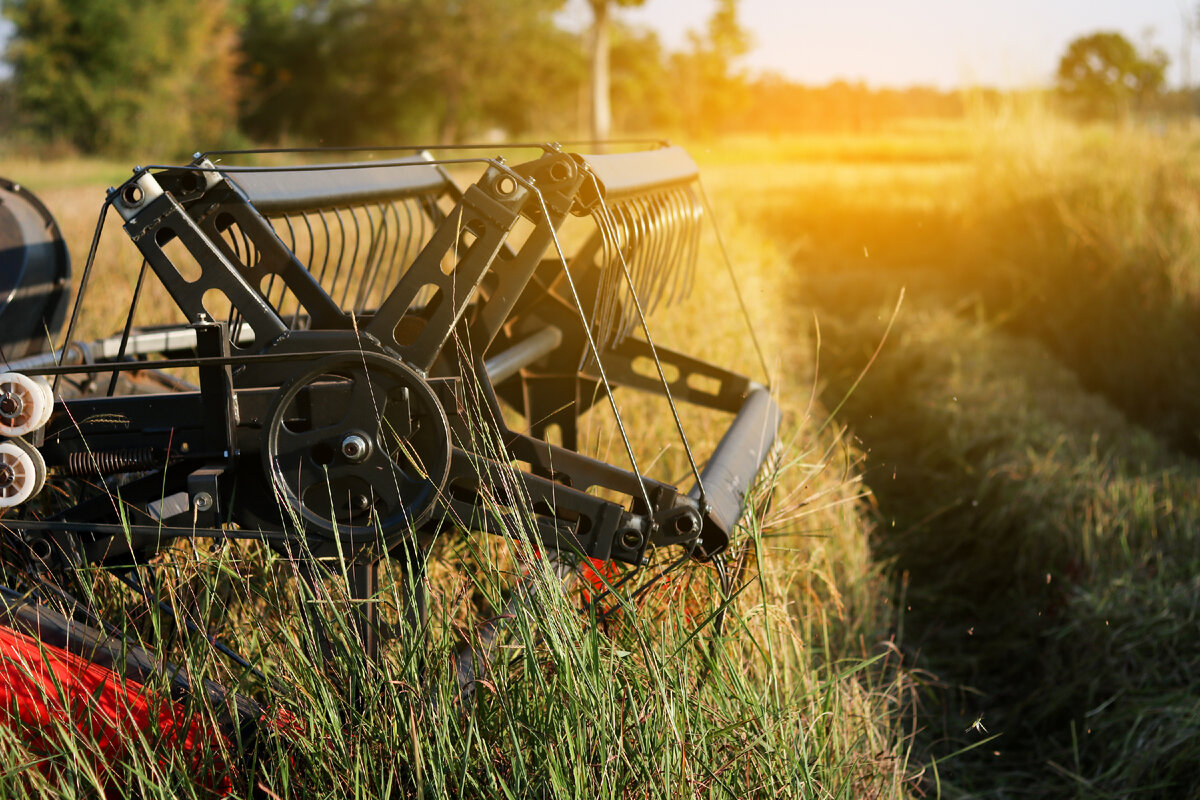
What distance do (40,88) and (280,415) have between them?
95.0 ft

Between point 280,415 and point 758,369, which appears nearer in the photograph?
point 280,415

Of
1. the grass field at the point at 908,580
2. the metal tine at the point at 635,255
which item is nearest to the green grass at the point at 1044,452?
the grass field at the point at 908,580

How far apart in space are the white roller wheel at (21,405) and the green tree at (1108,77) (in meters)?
9.09

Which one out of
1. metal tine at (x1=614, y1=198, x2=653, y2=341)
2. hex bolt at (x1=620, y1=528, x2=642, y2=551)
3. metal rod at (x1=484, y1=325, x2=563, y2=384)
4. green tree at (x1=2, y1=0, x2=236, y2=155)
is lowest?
hex bolt at (x1=620, y1=528, x2=642, y2=551)

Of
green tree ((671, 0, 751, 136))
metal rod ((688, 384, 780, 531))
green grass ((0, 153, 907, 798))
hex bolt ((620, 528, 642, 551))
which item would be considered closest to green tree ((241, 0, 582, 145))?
green tree ((671, 0, 751, 136))

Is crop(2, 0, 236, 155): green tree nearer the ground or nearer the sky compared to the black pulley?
nearer the sky

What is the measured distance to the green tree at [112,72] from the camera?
86.5 ft

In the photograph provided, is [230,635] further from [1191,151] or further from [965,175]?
→ [965,175]

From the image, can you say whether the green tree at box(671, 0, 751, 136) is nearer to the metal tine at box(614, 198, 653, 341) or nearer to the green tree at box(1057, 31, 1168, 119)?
the green tree at box(1057, 31, 1168, 119)

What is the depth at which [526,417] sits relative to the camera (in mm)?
3600

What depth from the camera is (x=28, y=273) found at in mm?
3383

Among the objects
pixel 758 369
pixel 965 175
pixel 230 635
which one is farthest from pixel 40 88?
pixel 230 635

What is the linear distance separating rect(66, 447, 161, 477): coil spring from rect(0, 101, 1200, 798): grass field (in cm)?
26

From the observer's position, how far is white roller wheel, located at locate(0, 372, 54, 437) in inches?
84.0
